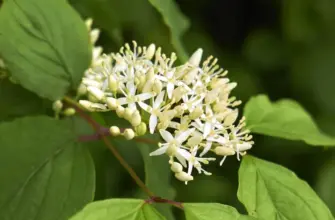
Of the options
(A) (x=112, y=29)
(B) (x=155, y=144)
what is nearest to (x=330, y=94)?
(A) (x=112, y=29)

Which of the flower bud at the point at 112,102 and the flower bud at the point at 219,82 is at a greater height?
the flower bud at the point at 219,82

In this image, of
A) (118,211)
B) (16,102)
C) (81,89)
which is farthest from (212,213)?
(16,102)

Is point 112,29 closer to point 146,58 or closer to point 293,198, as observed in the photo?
point 146,58

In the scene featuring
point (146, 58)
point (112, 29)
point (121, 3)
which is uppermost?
point (121, 3)

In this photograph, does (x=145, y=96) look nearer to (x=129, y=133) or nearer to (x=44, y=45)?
(x=129, y=133)

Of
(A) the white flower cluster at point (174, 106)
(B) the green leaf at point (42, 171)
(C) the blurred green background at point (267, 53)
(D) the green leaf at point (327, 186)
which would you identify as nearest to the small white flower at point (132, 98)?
(A) the white flower cluster at point (174, 106)

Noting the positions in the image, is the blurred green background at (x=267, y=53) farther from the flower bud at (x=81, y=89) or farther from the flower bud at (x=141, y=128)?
the flower bud at (x=141, y=128)
